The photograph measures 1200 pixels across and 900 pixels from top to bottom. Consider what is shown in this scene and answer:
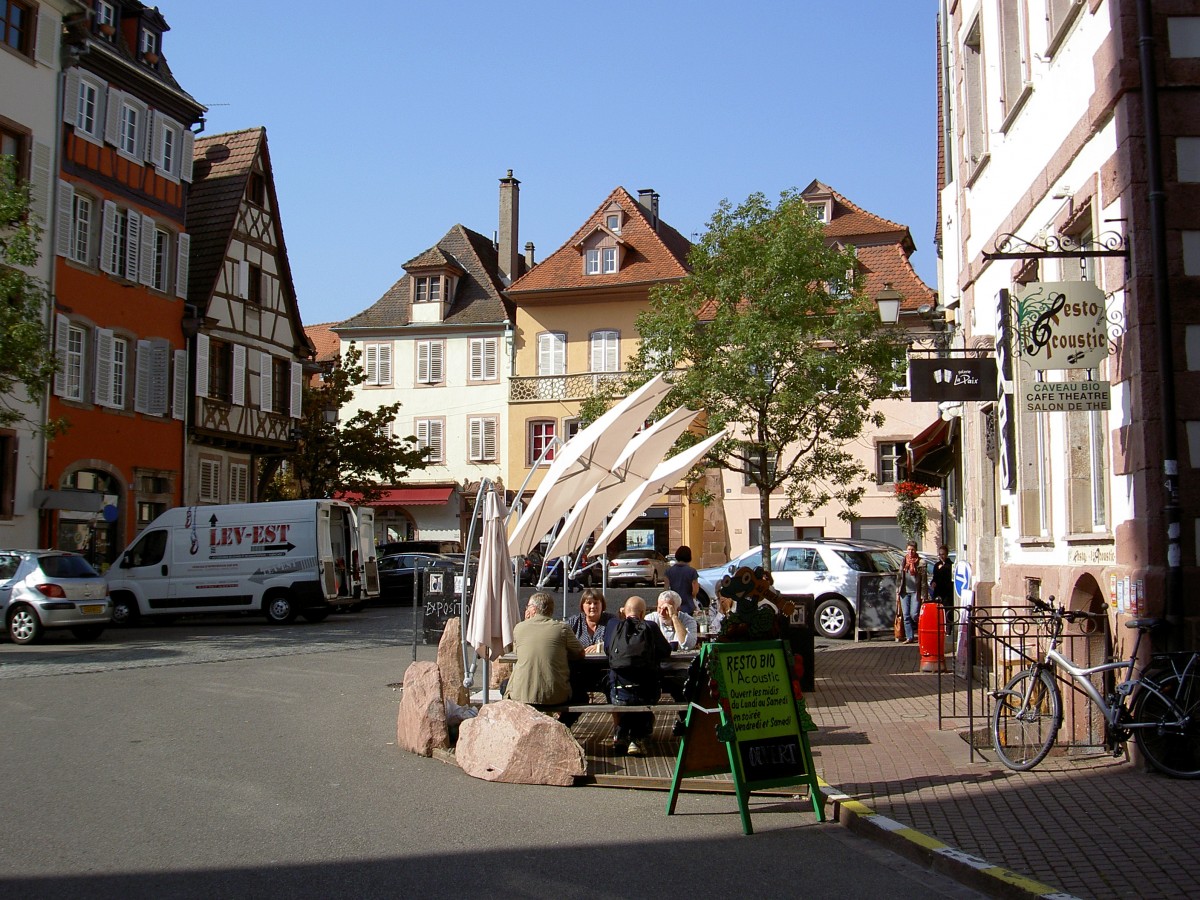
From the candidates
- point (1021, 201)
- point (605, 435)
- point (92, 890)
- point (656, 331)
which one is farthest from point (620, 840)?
point (656, 331)

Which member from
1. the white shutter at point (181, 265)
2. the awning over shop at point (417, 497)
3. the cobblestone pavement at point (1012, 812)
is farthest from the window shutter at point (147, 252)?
the cobblestone pavement at point (1012, 812)

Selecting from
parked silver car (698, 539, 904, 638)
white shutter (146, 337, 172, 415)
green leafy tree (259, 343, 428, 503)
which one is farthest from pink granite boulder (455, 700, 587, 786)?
green leafy tree (259, 343, 428, 503)

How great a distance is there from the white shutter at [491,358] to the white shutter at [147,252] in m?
22.8

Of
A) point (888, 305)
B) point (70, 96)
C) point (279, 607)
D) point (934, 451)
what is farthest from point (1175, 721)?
point (70, 96)

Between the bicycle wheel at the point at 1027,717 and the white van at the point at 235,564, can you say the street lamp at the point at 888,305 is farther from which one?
the white van at the point at 235,564

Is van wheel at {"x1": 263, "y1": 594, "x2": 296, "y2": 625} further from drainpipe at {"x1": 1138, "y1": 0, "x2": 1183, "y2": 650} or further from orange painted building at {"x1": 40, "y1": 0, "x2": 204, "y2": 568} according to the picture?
drainpipe at {"x1": 1138, "y1": 0, "x2": 1183, "y2": 650}

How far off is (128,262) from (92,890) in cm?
2744

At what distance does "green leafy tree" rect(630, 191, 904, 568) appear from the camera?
22.9 meters

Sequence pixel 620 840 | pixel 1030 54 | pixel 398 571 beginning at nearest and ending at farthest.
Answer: pixel 620 840
pixel 1030 54
pixel 398 571

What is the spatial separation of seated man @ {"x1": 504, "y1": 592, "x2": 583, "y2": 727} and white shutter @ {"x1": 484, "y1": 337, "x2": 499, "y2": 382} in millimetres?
44024

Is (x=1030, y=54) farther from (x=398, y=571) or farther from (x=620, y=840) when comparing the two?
(x=398, y=571)

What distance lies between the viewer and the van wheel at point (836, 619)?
22219 millimetres

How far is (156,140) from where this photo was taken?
32594 millimetres

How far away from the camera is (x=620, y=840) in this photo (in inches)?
292
